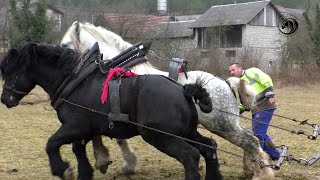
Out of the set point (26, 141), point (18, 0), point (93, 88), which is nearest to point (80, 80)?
point (93, 88)

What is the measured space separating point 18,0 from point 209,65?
11383mm

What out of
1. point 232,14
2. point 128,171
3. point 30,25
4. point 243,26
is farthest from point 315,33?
point 128,171

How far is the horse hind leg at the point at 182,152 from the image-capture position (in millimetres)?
5016

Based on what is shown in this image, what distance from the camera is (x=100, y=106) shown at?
5430 mm

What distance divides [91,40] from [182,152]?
2.70 m

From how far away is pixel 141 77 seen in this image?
5.40m

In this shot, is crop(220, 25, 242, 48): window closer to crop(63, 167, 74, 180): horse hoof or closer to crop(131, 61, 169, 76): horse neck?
crop(131, 61, 169, 76): horse neck

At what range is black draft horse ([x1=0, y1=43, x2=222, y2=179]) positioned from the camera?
5.12 metres

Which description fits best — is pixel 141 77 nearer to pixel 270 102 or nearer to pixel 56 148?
pixel 56 148

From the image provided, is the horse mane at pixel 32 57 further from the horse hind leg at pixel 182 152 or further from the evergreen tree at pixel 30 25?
the evergreen tree at pixel 30 25

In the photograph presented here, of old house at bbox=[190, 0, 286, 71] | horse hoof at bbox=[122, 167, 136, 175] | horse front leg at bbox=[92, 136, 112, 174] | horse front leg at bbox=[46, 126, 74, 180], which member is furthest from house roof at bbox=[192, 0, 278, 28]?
horse front leg at bbox=[46, 126, 74, 180]

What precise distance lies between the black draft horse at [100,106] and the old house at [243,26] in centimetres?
2969

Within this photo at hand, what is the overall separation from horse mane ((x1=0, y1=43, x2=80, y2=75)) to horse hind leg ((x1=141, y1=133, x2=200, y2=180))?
1.41 meters

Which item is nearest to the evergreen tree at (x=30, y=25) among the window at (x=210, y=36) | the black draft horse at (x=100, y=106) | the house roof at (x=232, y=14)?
the window at (x=210, y=36)
